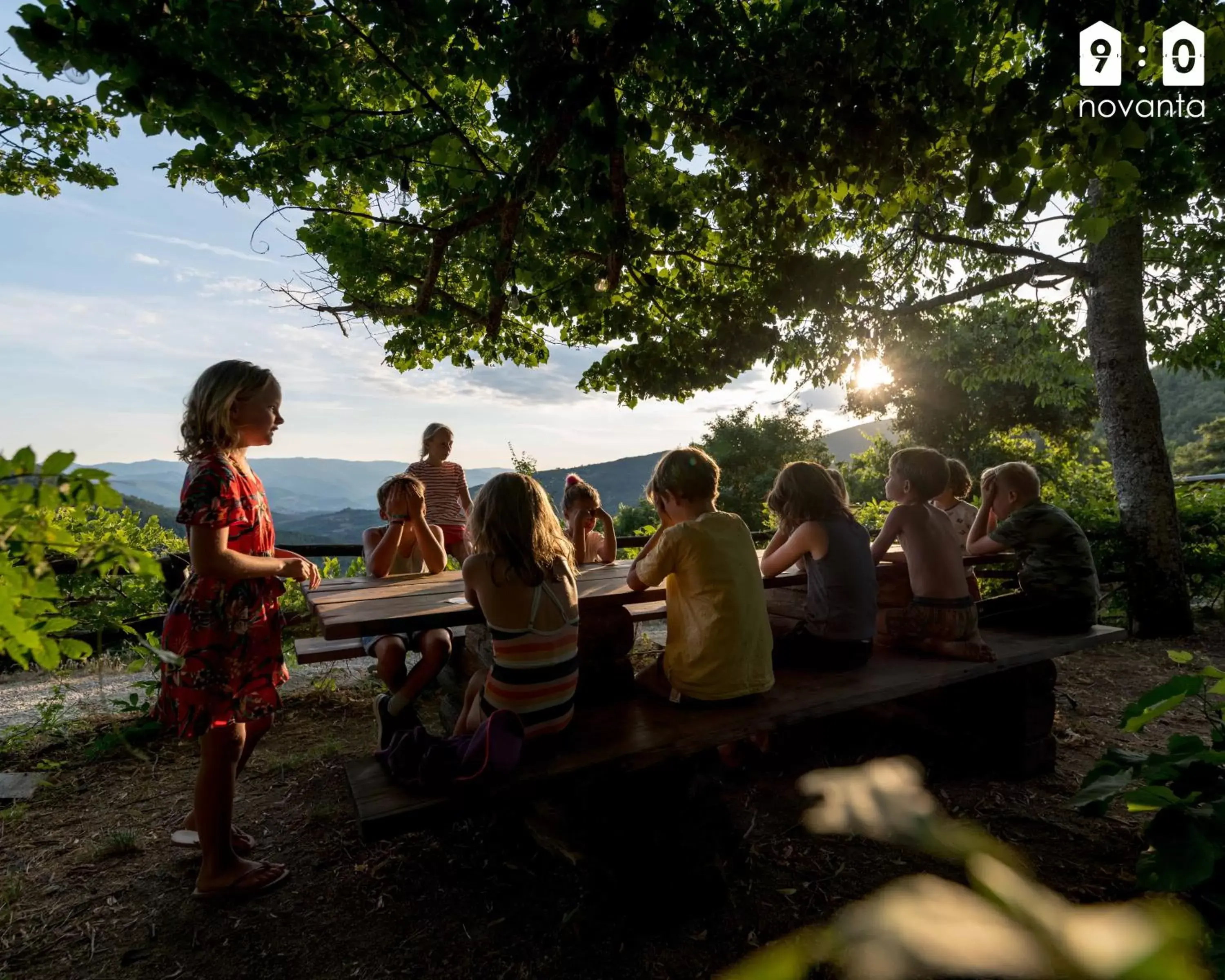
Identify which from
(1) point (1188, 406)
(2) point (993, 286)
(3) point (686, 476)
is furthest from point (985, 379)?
(1) point (1188, 406)

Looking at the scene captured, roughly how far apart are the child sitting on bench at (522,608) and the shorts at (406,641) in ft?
3.35

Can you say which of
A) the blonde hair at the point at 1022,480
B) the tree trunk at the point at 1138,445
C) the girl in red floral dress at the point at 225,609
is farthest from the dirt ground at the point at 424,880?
the tree trunk at the point at 1138,445

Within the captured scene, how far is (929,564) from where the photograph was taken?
10.9 feet

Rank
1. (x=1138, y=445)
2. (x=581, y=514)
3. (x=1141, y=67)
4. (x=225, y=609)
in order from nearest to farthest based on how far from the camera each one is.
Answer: (x=225, y=609)
(x=1141, y=67)
(x=581, y=514)
(x=1138, y=445)

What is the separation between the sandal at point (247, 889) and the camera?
237cm

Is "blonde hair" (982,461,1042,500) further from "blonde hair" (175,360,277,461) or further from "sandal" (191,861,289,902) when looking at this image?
"sandal" (191,861,289,902)

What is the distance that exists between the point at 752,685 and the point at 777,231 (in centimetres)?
410

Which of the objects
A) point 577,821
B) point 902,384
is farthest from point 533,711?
point 902,384

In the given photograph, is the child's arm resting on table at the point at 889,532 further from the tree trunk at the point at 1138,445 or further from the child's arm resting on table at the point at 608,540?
the tree trunk at the point at 1138,445

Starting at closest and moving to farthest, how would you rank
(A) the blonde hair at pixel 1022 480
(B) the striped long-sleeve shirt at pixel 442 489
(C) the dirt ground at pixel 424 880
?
(C) the dirt ground at pixel 424 880
(A) the blonde hair at pixel 1022 480
(B) the striped long-sleeve shirt at pixel 442 489

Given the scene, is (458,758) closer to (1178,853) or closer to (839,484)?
(1178,853)

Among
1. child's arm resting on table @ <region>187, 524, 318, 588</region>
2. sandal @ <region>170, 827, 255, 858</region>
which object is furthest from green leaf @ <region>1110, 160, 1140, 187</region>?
sandal @ <region>170, 827, 255, 858</region>

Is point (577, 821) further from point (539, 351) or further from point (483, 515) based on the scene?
point (539, 351)

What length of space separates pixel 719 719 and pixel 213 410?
2175 mm
